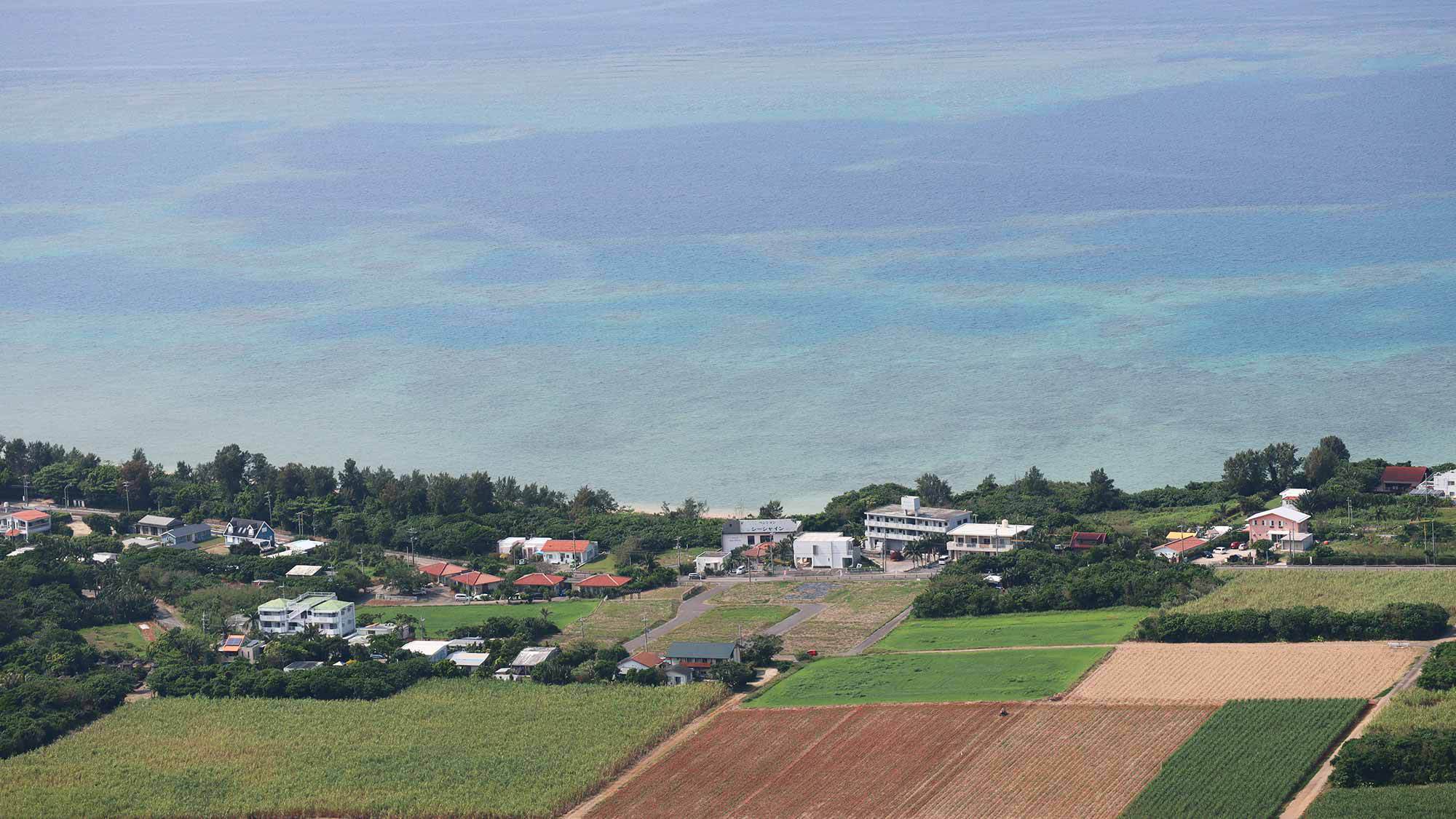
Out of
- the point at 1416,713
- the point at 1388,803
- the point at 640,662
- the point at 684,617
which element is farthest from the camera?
the point at 684,617

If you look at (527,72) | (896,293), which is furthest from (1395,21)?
(896,293)

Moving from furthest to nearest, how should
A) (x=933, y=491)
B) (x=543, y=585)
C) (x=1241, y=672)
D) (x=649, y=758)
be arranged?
(x=933, y=491) < (x=543, y=585) < (x=1241, y=672) < (x=649, y=758)

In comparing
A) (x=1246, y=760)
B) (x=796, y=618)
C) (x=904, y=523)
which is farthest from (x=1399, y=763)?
(x=904, y=523)

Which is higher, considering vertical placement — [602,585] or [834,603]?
[602,585]

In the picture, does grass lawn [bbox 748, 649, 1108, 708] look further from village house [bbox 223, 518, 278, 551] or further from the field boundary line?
village house [bbox 223, 518, 278, 551]

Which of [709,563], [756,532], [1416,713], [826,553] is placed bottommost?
[1416,713]

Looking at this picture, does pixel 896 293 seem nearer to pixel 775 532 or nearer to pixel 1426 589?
pixel 775 532

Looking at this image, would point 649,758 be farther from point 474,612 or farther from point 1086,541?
point 1086,541

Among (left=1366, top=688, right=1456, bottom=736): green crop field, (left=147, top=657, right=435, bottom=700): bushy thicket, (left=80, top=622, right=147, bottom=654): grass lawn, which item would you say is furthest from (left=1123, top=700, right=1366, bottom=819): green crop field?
(left=80, top=622, right=147, bottom=654): grass lawn
